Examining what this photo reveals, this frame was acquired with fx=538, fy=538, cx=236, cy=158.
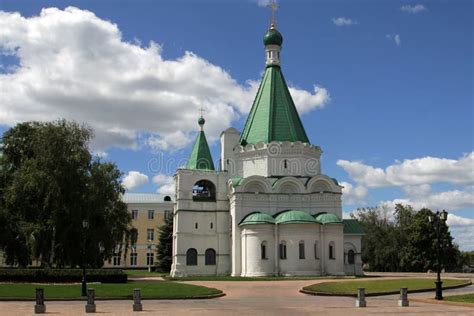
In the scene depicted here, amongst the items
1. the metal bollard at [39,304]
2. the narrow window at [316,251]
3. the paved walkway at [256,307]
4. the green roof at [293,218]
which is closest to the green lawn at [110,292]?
the paved walkway at [256,307]

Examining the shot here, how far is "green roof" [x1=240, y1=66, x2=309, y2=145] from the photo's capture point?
51.8 metres

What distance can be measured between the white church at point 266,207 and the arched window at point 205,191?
0.34ft

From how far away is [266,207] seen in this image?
4934 centimetres

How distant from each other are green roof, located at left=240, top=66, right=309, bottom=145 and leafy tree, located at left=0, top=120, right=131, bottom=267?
717 inches

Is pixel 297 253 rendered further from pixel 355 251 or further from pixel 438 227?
pixel 438 227

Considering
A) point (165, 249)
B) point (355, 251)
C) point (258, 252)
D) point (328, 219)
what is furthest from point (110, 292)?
point (165, 249)

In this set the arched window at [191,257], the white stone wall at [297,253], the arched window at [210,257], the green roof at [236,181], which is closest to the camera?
the white stone wall at [297,253]

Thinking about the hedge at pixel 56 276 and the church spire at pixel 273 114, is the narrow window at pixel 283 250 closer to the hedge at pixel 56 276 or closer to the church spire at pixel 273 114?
the church spire at pixel 273 114

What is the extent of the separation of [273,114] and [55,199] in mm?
24008

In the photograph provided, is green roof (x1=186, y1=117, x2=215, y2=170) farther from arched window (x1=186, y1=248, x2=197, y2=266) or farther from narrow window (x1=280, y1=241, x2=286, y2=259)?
narrow window (x1=280, y1=241, x2=286, y2=259)

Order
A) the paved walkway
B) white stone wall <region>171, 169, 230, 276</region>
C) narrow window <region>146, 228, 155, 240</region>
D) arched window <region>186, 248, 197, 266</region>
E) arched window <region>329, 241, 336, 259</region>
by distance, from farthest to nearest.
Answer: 1. narrow window <region>146, 228, 155, 240</region>
2. arched window <region>186, 248, 197, 266</region>
3. white stone wall <region>171, 169, 230, 276</region>
4. arched window <region>329, 241, 336, 259</region>
5. the paved walkway

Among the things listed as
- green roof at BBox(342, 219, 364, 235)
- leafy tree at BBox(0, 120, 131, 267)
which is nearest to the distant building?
green roof at BBox(342, 219, 364, 235)

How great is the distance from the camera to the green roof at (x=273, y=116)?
170 ft

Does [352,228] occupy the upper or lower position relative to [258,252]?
upper
